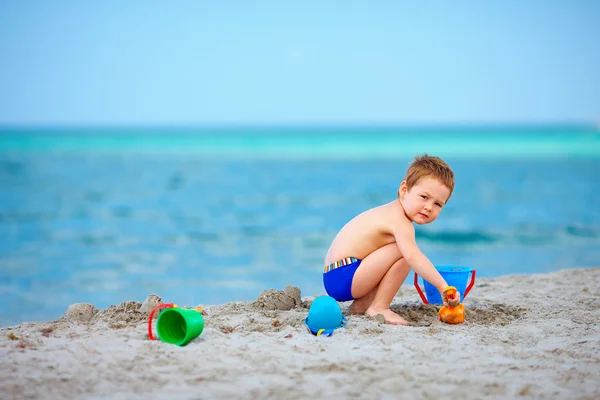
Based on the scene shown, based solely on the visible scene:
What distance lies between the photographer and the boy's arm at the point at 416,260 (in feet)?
11.4

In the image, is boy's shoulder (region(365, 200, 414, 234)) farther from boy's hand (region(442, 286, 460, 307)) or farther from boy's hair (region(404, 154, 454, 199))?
boy's hand (region(442, 286, 460, 307))

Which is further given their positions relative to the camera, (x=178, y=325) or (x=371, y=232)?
A: (x=371, y=232)

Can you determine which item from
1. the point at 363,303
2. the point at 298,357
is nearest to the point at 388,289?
the point at 363,303

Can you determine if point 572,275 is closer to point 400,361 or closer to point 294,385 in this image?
point 400,361

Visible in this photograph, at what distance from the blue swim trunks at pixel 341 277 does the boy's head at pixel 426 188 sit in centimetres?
45

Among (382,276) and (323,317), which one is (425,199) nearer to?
(382,276)

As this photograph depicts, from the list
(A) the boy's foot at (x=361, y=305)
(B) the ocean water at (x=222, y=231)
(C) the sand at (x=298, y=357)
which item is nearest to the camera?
(C) the sand at (x=298, y=357)

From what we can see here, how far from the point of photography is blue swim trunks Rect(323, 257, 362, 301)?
3.68 metres

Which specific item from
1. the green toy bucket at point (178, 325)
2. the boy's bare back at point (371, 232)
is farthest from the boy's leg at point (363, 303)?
the green toy bucket at point (178, 325)

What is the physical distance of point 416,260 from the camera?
11.4 feet

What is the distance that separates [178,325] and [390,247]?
1300mm

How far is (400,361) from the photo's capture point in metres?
2.74

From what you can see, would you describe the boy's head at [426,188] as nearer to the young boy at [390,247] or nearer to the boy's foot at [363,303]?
the young boy at [390,247]

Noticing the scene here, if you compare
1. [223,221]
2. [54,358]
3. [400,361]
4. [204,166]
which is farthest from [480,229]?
[204,166]
